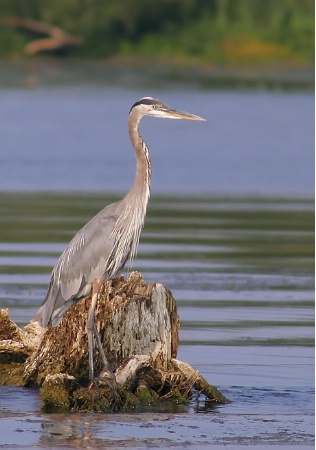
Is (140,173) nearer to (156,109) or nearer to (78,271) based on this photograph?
(156,109)

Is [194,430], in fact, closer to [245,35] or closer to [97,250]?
[97,250]

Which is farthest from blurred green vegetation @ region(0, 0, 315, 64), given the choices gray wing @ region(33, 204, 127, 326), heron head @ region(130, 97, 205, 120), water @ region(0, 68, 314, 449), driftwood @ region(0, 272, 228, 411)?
driftwood @ region(0, 272, 228, 411)

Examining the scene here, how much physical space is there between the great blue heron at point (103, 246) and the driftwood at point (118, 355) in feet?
0.35

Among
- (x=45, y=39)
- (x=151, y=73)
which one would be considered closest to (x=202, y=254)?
(x=151, y=73)

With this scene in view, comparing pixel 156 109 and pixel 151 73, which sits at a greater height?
pixel 151 73

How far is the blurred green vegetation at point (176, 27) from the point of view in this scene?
54312 millimetres

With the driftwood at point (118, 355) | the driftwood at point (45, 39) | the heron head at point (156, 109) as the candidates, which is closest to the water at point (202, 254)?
the driftwood at point (118, 355)

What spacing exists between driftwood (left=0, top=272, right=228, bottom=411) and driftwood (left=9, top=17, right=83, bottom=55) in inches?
1886

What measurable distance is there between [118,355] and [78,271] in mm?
642

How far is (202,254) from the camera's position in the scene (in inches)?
592

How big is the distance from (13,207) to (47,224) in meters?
1.92

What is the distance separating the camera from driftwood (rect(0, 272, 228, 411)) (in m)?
9.02

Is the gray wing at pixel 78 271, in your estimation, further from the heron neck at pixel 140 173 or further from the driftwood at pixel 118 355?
the heron neck at pixel 140 173

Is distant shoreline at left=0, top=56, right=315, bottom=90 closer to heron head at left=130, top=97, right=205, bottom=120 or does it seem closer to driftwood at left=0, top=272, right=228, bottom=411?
heron head at left=130, top=97, right=205, bottom=120
